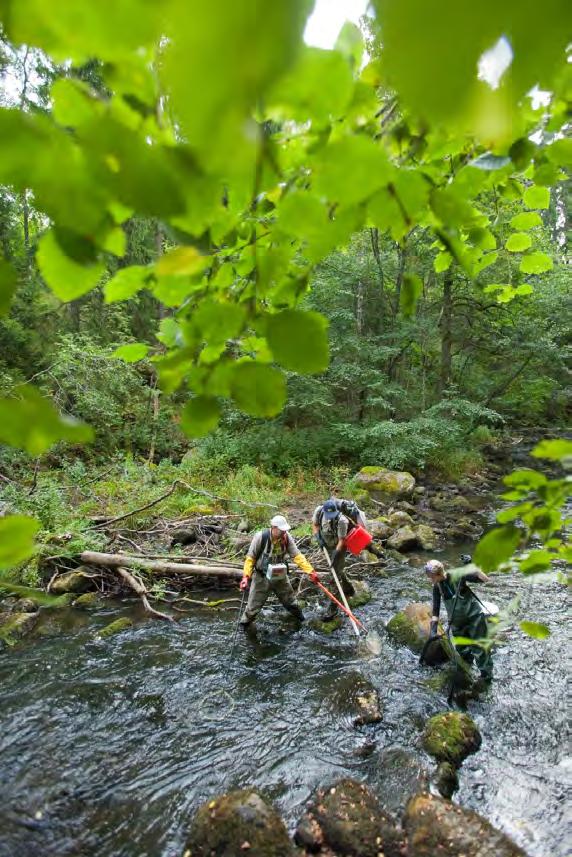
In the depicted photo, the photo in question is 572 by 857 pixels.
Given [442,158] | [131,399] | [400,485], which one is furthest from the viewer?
[131,399]

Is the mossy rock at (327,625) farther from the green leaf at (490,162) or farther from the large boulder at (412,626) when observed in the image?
the green leaf at (490,162)

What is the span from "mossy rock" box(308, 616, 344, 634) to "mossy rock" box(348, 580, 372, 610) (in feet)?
1.56

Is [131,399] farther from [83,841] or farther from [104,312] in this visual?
[83,841]

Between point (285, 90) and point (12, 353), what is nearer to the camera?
point (285, 90)

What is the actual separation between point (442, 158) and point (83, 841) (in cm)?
475

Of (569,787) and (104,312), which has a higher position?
(104,312)

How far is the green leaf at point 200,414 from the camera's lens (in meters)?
0.85

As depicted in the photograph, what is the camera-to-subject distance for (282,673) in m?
5.70

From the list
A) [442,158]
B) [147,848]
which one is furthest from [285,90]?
[147,848]

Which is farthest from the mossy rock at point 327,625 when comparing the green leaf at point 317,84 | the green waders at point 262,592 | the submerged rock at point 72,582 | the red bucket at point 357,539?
the green leaf at point 317,84

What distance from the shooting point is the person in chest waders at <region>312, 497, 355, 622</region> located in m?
7.23

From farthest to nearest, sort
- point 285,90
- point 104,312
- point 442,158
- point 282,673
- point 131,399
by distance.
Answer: point 104,312
point 131,399
point 282,673
point 442,158
point 285,90

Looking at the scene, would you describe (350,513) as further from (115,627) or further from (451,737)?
(115,627)

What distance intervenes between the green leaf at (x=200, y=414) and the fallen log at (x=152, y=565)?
7318mm
